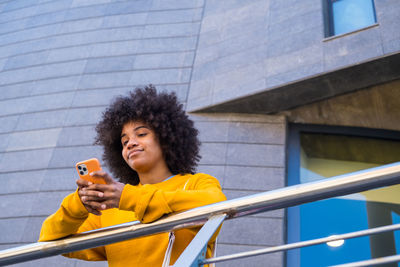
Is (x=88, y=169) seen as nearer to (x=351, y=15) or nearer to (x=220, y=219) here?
(x=220, y=219)

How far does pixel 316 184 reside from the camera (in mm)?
1460

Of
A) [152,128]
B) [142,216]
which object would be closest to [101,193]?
[142,216]

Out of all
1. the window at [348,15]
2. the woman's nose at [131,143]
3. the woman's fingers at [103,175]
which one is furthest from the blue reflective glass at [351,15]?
the woman's fingers at [103,175]

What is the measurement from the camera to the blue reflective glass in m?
5.57

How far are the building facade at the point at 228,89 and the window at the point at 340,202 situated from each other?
30 mm

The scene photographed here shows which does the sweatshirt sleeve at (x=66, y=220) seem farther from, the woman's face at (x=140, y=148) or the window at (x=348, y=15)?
the window at (x=348, y=15)

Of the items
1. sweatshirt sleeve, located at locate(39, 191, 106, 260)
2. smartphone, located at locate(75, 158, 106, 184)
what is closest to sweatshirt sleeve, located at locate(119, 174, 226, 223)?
smartphone, located at locate(75, 158, 106, 184)

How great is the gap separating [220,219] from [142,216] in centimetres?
31

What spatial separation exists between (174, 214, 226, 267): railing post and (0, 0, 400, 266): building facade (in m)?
2.98

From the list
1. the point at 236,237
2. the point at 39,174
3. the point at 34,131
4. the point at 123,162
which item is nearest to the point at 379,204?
the point at 236,237

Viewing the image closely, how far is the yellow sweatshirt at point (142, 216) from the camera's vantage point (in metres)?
1.63

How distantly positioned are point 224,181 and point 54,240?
3.32 metres

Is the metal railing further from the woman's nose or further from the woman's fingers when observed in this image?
the woman's nose

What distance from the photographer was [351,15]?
18.9 feet
